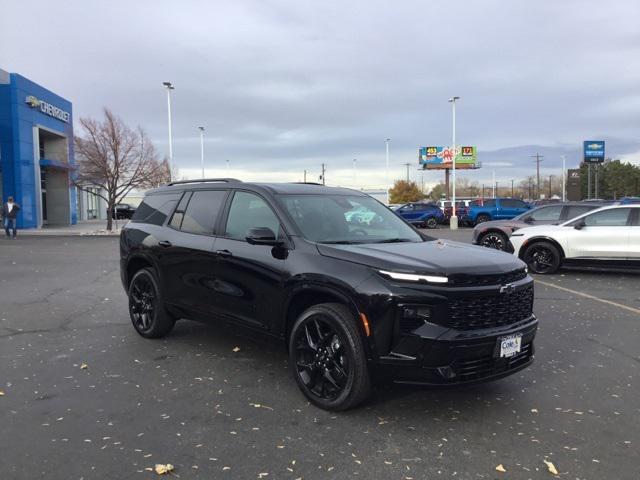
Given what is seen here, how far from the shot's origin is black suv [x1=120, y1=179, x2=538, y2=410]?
3691mm

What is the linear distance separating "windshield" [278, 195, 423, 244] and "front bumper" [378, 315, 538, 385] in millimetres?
1200

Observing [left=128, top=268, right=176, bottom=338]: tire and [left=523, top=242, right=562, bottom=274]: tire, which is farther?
[left=523, top=242, right=562, bottom=274]: tire

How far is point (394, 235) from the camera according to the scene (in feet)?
16.4

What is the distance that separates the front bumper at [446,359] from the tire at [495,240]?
10623 mm

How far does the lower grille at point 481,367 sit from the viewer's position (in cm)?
371

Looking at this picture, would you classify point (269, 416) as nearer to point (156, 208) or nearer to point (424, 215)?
point (156, 208)

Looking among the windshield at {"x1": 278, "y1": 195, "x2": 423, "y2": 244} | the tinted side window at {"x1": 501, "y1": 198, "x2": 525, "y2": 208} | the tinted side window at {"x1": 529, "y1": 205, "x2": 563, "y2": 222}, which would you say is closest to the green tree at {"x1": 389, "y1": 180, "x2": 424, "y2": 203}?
the tinted side window at {"x1": 501, "y1": 198, "x2": 525, "y2": 208}

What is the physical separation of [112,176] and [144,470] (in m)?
25.2

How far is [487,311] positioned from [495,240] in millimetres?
10827

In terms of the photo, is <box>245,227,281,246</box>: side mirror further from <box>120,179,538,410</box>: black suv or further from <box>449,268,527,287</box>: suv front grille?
<box>449,268,527,287</box>: suv front grille

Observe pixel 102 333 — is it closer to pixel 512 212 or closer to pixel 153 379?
pixel 153 379

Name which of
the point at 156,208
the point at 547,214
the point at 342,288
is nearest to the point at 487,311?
the point at 342,288

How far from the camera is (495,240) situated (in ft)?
46.3

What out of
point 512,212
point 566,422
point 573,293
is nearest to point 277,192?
point 566,422
